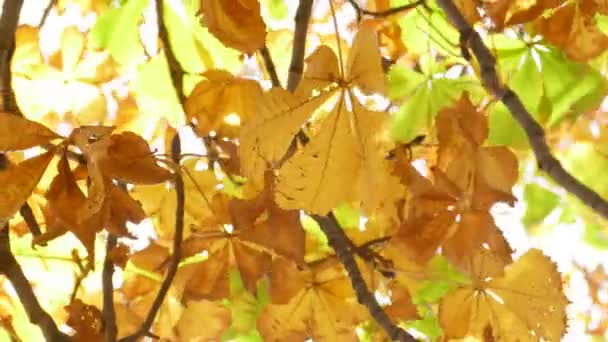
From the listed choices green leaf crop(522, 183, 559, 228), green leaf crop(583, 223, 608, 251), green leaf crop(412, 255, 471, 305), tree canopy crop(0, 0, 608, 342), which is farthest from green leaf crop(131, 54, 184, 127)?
green leaf crop(583, 223, 608, 251)

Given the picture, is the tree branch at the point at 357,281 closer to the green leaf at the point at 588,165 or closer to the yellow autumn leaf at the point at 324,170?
the yellow autumn leaf at the point at 324,170

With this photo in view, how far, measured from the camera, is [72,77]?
954 mm

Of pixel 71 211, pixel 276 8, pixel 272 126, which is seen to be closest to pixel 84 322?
pixel 71 211

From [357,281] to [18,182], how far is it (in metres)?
0.31

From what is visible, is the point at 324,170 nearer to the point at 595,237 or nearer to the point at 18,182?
the point at 18,182

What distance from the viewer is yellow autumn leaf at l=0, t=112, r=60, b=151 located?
→ 0.53 m

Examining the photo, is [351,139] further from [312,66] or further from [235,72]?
[235,72]

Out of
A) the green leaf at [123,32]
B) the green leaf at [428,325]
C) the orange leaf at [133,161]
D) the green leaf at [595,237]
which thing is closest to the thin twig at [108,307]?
the orange leaf at [133,161]

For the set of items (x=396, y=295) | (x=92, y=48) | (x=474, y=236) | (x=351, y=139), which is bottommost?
(x=396, y=295)

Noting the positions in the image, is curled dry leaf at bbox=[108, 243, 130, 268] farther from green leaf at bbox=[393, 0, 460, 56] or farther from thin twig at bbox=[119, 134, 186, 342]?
green leaf at bbox=[393, 0, 460, 56]

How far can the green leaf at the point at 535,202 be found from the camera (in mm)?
950

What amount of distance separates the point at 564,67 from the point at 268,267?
1.20 feet

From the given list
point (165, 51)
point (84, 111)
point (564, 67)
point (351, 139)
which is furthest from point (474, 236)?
point (84, 111)

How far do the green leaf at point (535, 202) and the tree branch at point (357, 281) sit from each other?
27 cm
